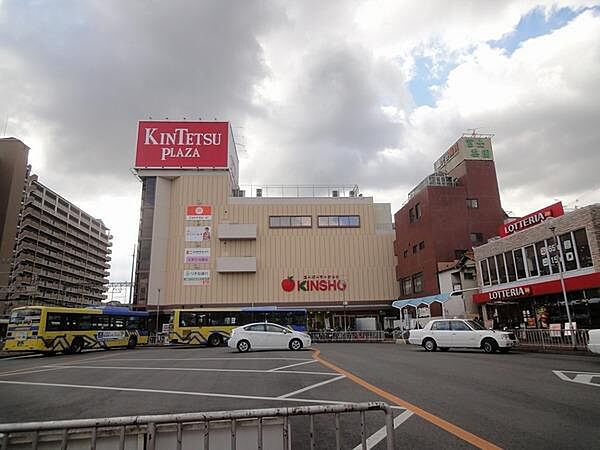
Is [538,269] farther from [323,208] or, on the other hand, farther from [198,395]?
[323,208]

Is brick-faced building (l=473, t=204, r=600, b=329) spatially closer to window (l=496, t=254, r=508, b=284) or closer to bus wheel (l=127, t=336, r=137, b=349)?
window (l=496, t=254, r=508, b=284)

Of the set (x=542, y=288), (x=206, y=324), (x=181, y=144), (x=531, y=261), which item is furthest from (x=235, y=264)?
(x=542, y=288)

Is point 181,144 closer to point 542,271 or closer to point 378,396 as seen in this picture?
point 542,271

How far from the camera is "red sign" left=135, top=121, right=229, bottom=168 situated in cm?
4906

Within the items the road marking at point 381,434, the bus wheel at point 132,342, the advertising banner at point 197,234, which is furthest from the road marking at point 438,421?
the advertising banner at point 197,234

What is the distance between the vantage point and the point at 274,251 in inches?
1885

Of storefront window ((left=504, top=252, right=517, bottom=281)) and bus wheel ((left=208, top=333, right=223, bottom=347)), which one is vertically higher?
storefront window ((left=504, top=252, right=517, bottom=281))

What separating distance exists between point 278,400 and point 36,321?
72.6ft

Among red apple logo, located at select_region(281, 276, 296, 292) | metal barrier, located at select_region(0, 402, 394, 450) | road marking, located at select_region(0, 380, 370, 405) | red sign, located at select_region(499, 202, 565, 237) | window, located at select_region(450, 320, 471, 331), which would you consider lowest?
road marking, located at select_region(0, 380, 370, 405)

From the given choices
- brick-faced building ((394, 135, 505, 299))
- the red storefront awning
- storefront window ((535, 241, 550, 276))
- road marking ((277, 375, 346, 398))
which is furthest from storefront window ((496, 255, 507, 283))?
road marking ((277, 375, 346, 398))

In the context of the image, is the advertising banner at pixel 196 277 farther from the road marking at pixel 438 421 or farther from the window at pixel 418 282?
the road marking at pixel 438 421

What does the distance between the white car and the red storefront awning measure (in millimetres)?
13202

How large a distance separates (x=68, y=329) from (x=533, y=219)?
99.4 feet

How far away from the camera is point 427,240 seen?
37.6 m
